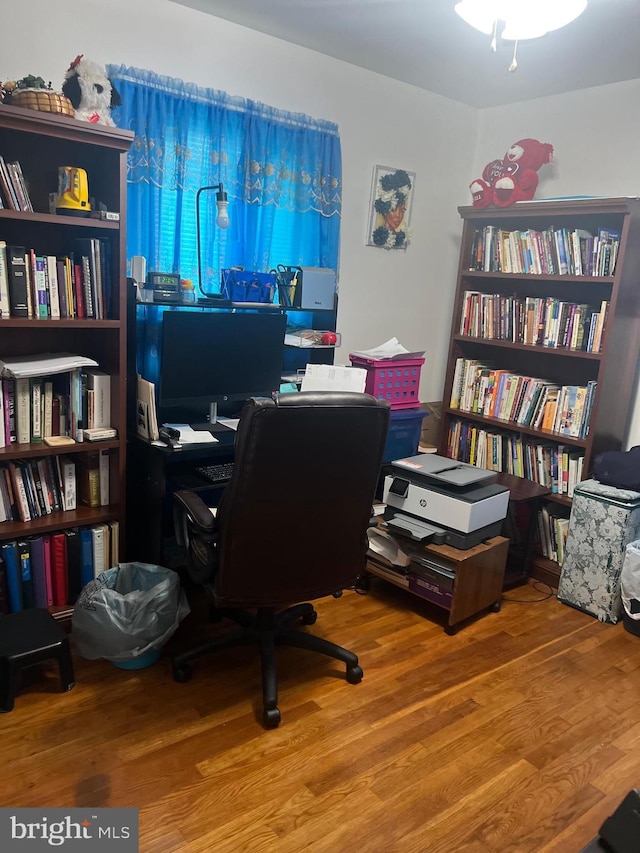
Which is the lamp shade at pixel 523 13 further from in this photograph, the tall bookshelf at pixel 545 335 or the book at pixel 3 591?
the book at pixel 3 591

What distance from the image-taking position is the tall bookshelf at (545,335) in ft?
9.83

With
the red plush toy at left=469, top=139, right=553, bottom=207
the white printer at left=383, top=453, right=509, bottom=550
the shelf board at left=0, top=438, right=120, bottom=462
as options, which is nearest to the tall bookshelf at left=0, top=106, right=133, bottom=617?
the shelf board at left=0, top=438, right=120, bottom=462

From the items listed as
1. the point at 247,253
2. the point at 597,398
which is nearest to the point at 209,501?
the point at 247,253

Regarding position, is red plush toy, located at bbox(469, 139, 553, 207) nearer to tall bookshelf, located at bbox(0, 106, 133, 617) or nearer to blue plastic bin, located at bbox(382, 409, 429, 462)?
blue plastic bin, located at bbox(382, 409, 429, 462)

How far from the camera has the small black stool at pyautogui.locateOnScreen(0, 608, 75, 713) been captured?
1978 mm

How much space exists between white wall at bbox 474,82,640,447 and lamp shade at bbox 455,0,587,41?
152 cm

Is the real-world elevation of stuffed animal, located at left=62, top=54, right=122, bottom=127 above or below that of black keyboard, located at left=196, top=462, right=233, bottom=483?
above

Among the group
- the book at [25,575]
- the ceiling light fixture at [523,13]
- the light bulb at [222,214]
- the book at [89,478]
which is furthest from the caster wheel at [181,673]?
the ceiling light fixture at [523,13]

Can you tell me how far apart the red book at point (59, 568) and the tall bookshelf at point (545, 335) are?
222cm

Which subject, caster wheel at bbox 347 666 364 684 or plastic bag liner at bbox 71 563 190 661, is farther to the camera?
caster wheel at bbox 347 666 364 684

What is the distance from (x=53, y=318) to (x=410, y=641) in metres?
1.85

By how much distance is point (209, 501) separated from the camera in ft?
8.96

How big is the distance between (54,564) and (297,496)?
113cm

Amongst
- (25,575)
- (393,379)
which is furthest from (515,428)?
(25,575)
